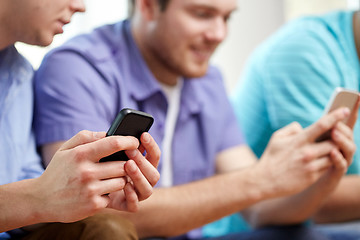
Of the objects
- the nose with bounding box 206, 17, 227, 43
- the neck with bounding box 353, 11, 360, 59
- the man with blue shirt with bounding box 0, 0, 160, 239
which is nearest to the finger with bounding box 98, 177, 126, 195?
the man with blue shirt with bounding box 0, 0, 160, 239

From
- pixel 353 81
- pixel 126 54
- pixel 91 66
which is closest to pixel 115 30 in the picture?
pixel 126 54

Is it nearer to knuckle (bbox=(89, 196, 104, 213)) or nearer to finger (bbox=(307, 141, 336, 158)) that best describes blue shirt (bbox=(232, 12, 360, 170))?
finger (bbox=(307, 141, 336, 158))

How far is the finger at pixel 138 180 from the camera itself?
633mm

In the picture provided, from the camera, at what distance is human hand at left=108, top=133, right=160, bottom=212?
0.64m

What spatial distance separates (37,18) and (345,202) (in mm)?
990

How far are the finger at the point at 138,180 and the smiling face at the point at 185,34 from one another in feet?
2.17

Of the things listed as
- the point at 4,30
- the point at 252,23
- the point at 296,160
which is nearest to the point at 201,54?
the point at 296,160

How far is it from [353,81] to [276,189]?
0.54 meters

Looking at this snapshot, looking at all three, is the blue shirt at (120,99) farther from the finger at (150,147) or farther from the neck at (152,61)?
the finger at (150,147)

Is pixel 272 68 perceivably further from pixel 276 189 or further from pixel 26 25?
pixel 26 25

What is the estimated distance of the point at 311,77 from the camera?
1.41 meters

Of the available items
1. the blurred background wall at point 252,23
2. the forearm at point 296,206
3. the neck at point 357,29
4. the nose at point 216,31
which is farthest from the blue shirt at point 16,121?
the blurred background wall at point 252,23

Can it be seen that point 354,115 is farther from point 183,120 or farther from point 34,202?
point 34,202

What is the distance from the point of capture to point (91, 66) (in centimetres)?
112
